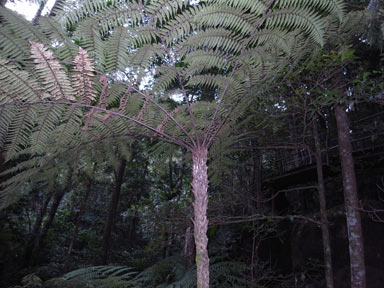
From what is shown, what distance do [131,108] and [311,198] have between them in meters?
7.61

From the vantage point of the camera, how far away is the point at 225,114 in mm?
2148

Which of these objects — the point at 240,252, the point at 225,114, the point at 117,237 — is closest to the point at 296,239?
the point at 240,252

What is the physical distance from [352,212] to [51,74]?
341 centimetres

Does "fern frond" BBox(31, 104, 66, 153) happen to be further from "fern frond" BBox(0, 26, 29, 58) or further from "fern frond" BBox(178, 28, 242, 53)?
"fern frond" BBox(178, 28, 242, 53)

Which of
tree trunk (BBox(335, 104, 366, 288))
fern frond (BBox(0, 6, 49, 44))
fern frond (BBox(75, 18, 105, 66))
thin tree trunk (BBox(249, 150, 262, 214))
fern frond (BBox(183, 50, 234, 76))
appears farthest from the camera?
thin tree trunk (BBox(249, 150, 262, 214))

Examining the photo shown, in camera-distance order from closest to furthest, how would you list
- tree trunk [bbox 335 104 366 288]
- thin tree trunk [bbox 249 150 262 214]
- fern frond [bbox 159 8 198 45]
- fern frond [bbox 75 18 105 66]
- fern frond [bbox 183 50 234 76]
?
1. fern frond [bbox 75 18 105 66]
2. fern frond [bbox 159 8 198 45]
3. fern frond [bbox 183 50 234 76]
4. tree trunk [bbox 335 104 366 288]
5. thin tree trunk [bbox 249 150 262 214]

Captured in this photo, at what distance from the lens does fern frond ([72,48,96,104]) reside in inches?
54.7

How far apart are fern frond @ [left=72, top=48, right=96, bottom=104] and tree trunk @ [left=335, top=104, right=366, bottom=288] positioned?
125 inches

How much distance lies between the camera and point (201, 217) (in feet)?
5.28

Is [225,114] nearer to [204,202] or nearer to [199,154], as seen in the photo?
[199,154]

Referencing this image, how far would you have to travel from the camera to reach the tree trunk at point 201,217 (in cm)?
152

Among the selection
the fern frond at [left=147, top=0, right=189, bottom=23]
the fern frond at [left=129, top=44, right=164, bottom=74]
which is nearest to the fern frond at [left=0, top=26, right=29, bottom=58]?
the fern frond at [left=129, top=44, right=164, bottom=74]

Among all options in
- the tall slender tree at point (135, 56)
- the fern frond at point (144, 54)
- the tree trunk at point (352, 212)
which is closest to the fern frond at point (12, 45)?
the tall slender tree at point (135, 56)

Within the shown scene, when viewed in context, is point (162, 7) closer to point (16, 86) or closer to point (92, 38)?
point (92, 38)
